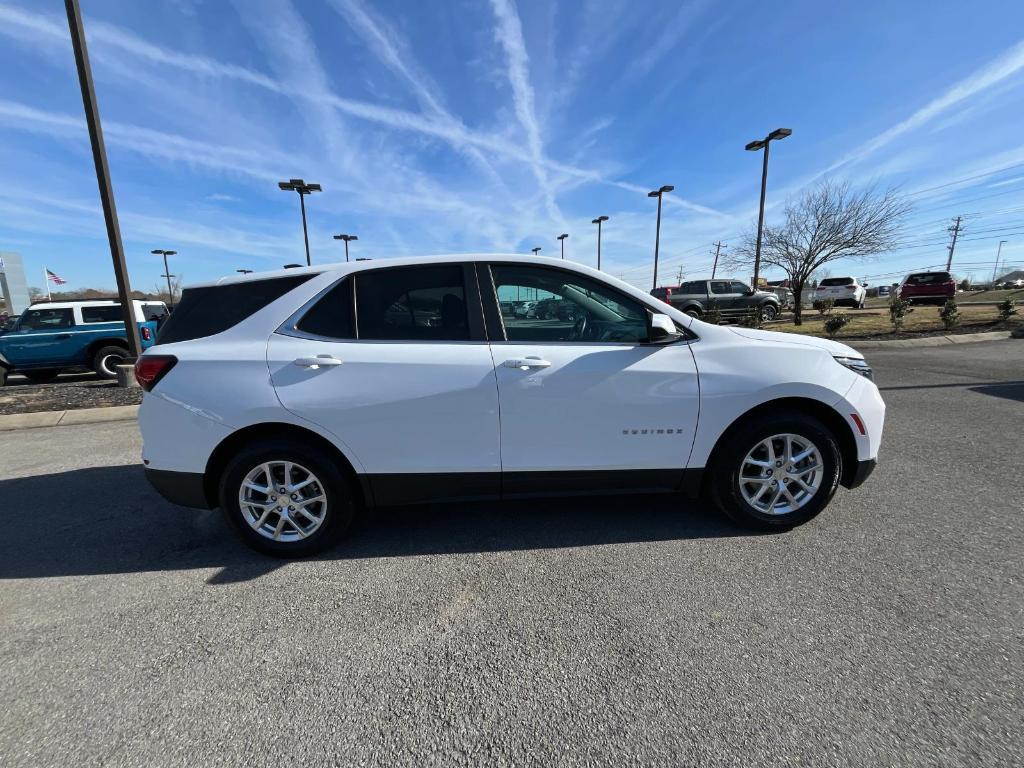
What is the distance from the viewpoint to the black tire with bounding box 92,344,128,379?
10.8 metres

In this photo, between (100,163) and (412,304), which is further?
(100,163)

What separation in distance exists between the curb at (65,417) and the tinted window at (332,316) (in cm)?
594

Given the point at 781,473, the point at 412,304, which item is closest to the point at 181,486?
the point at 412,304

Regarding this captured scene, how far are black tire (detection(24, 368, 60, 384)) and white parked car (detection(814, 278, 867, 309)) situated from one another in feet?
98.3

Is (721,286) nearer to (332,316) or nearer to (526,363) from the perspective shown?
(526,363)

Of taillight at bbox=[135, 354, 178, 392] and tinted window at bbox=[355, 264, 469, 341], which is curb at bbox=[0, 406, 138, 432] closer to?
taillight at bbox=[135, 354, 178, 392]

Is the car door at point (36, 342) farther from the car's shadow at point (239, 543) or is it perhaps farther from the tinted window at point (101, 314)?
the car's shadow at point (239, 543)

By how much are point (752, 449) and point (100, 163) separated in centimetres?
1054

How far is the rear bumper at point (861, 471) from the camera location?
10.2 ft

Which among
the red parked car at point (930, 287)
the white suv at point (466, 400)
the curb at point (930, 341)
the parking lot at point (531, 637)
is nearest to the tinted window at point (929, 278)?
the red parked car at point (930, 287)

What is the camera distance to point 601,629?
2266mm

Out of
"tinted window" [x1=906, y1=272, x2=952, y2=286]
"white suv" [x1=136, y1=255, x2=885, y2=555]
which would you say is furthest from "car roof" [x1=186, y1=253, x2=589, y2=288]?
"tinted window" [x1=906, y1=272, x2=952, y2=286]

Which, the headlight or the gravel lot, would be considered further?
the gravel lot

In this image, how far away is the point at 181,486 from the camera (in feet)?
9.45
